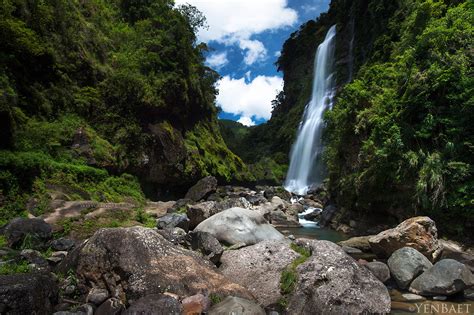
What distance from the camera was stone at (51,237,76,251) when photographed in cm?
931

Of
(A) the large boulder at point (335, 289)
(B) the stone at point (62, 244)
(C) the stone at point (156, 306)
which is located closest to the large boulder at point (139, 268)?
(C) the stone at point (156, 306)

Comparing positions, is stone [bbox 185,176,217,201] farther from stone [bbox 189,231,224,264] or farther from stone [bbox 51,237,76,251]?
stone [bbox 189,231,224,264]

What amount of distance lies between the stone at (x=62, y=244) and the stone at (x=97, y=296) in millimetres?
3462

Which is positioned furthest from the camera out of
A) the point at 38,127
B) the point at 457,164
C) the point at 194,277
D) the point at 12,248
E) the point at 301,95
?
the point at 301,95

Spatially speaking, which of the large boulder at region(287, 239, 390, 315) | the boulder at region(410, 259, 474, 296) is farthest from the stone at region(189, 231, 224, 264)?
the boulder at region(410, 259, 474, 296)

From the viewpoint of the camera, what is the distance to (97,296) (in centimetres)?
630

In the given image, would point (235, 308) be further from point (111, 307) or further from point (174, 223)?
point (174, 223)

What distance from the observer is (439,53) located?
1419cm

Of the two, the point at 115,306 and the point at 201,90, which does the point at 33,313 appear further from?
the point at 201,90

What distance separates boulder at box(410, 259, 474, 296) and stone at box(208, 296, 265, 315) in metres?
4.11

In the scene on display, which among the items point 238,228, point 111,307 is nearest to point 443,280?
point 238,228

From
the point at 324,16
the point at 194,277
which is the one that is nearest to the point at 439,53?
the point at 194,277

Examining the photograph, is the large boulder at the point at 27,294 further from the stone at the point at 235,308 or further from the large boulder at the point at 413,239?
the large boulder at the point at 413,239

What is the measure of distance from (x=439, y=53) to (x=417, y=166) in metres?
4.76
